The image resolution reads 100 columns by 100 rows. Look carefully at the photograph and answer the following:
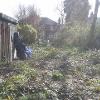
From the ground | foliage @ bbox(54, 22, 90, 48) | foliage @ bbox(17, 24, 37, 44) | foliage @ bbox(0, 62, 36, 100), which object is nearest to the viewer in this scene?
foliage @ bbox(0, 62, 36, 100)

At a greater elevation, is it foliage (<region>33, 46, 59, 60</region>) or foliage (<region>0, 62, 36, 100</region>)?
foliage (<region>33, 46, 59, 60</region>)

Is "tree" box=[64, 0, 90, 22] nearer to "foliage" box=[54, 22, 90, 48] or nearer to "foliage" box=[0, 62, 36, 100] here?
"foliage" box=[54, 22, 90, 48]

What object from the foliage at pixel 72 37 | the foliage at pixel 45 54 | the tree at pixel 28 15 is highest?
the tree at pixel 28 15

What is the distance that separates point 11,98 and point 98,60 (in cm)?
1002

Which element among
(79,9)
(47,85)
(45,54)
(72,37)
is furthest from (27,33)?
(79,9)

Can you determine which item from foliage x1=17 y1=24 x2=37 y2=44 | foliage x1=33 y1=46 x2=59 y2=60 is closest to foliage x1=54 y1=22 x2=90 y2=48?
foliage x1=17 y1=24 x2=37 y2=44

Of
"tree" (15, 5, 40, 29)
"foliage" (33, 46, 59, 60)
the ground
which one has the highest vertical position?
"tree" (15, 5, 40, 29)

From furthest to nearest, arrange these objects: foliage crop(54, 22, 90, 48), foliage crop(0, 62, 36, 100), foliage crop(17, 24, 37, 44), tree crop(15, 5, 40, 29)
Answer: tree crop(15, 5, 40, 29) < foliage crop(54, 22, 90, 48) < foliage crop(17, 24, 37, 44) < foliage crop(0, 62, 36, 100)

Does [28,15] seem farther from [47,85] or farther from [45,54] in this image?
[47,85]

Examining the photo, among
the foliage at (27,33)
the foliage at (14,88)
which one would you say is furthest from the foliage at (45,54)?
the foliage at (27,33)

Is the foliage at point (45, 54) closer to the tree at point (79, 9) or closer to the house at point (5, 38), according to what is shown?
the house at point (5, 38)

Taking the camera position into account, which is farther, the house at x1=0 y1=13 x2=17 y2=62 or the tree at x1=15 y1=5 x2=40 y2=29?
the tree at x1=15 y1=5 x2=40 y2=29

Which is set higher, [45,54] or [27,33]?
[27,33]

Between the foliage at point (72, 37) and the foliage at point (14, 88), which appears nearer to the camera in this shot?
the foliage at point (14, 88)
